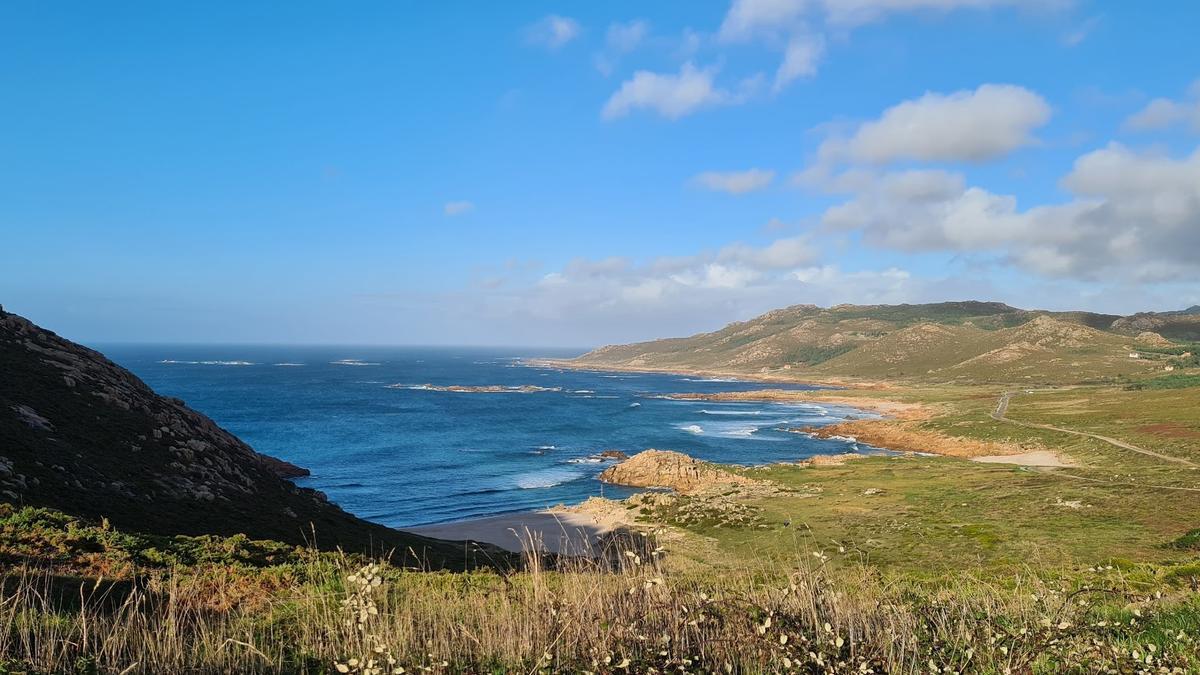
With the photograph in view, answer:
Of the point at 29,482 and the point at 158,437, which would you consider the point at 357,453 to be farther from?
the point at 29,482

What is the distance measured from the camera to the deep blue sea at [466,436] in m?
60.0

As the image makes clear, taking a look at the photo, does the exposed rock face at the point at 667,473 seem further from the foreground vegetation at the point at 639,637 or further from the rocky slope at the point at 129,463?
the foreground vegetation at the point at 639,637

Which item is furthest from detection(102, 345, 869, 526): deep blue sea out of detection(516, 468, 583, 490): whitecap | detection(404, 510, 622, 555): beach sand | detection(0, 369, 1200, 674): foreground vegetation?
detection(0, 369, 1200, 674): foreground vegetation

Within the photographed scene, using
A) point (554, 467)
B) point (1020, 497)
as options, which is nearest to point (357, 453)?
point (554, 467)

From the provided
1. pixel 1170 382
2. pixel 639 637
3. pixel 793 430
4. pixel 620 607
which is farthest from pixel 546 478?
pixel 1170 382

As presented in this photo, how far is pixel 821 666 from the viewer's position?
5.87 meters

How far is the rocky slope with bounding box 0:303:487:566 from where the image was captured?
65.7 feet

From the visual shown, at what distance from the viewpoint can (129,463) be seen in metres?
24.3

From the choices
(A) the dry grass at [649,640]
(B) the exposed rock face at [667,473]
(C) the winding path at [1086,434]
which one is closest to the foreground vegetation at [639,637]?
(A) the dry grass at [649,640]

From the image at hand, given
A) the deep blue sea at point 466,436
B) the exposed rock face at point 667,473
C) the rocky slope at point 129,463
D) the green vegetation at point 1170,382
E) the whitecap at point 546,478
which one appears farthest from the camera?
the green vegetation at point 1170,382

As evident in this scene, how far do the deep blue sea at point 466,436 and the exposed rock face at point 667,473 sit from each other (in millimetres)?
2876

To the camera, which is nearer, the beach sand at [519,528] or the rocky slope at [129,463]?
the rocky slope at [129,463]

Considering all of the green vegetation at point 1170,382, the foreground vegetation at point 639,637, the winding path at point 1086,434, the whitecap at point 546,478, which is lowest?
the whitecap at point 546,478

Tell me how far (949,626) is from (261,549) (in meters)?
18.1
